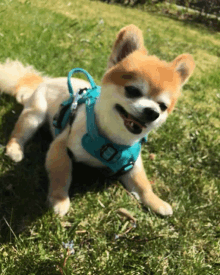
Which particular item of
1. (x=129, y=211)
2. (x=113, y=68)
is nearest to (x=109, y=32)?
(x=113, y=68)

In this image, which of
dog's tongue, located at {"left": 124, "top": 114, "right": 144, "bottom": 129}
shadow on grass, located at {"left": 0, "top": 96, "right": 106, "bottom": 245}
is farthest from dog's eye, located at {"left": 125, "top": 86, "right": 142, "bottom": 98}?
shadow on grass, located at {"left": 0, "top": 96, "right": 106, "bottom": 245}

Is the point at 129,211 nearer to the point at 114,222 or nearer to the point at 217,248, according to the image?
the point at 114,222

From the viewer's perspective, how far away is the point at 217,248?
5.74 feet

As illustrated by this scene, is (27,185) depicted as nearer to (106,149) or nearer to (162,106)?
(106,149)

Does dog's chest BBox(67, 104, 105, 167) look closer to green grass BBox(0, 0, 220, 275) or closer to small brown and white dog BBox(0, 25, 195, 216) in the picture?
small brown and white dog BBox(0, 25, 195, 216)

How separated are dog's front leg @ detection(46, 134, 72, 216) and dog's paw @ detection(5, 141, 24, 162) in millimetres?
205

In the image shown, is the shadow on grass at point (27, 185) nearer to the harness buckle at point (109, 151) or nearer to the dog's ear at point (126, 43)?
the harness buckle at point (109, 151)

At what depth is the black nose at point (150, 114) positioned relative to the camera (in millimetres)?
1523

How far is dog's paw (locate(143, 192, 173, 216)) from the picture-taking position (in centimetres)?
186

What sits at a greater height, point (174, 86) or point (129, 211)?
point (174, 86)

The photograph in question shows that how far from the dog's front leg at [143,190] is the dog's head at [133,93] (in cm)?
31

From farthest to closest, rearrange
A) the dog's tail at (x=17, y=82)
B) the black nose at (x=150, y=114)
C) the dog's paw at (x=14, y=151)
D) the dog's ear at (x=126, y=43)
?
the dog's tail at (x=17, y=82) → the dog's paw at (x=14, y=151) → the dog's ear at (x=126, y=43) → the black nose at (x=150, y=114)

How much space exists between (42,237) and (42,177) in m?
0.48

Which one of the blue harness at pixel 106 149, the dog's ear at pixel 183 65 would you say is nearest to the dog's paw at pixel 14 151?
the blue harness at pixel 106 149
